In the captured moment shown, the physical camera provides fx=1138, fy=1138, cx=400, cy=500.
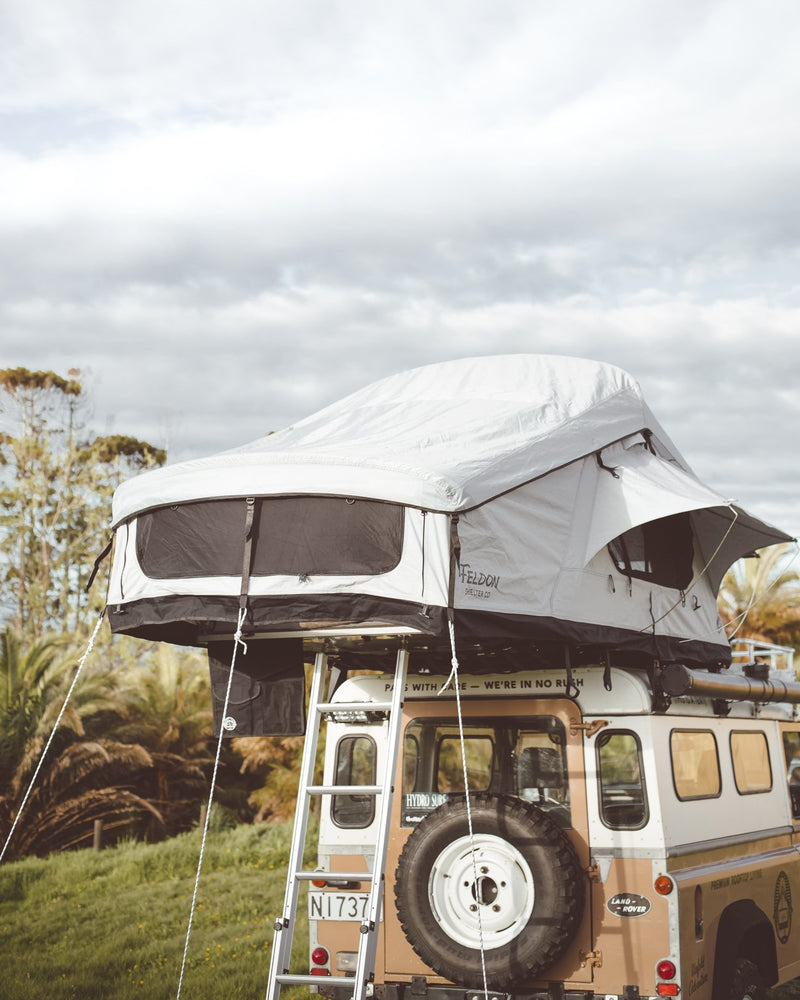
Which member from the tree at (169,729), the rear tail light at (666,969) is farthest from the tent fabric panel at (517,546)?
the tree at (169,729)

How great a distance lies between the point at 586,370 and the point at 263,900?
26.2 ft

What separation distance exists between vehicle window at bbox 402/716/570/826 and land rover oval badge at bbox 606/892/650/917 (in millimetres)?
485

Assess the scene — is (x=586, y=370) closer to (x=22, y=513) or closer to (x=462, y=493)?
(x=462, y=493)

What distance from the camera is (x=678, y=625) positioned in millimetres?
7785

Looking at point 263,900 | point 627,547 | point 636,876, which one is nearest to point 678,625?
point 627,547

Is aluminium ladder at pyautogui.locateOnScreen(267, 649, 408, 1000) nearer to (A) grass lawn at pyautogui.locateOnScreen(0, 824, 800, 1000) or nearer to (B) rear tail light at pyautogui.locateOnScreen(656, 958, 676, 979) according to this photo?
(B) rear tail light at pyautogui.locateOnScreen(656, 958, 676, 979)

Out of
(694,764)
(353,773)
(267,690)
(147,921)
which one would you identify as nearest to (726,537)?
(694,764)

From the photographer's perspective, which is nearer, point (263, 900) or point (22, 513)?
point (263, 900)

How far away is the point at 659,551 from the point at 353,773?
2574 mm

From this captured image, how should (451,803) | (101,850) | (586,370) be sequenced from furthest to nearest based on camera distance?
(101,850) < (586,370) < (451,803)

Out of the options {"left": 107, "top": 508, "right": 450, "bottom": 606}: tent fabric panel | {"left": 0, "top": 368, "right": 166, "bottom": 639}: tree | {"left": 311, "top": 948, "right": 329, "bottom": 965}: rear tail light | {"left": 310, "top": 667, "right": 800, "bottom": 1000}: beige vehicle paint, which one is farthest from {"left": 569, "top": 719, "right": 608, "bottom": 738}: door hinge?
{"left": 0, "top": 368, "right": 166, "bottom": 639}: tree

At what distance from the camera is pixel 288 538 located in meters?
6.12

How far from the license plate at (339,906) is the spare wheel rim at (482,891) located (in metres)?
0.69

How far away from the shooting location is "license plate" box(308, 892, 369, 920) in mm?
6781
